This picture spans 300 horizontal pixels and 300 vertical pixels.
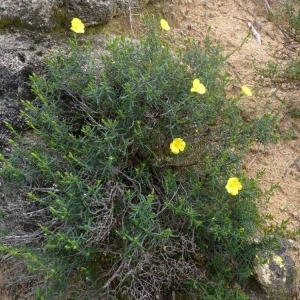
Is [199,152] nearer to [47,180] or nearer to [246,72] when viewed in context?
[47,180]

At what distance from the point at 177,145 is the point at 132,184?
1.10 ft

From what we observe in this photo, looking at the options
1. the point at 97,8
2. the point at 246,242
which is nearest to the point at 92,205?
the point at 246,242

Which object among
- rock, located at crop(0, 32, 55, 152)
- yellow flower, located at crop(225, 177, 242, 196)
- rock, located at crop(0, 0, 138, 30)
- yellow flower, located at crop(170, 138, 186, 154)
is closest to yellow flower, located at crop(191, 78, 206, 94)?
yellow flower, located at crop(170, 138, 186, 154)

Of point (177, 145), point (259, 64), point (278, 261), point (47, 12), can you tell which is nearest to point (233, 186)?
point (177, 145)

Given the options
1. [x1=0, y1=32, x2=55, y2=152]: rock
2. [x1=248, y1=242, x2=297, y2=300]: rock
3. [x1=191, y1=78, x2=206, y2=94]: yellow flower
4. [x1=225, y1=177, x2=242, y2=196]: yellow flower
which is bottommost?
[x1=248, y1=242, x2=297, y2=300]: rock

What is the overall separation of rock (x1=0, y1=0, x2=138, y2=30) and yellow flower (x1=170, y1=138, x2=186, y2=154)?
118 centimetres

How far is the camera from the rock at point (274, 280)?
2.58m

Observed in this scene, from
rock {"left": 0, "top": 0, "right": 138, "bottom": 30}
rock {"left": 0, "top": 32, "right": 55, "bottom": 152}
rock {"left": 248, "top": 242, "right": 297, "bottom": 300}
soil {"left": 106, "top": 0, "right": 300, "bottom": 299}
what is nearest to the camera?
rock {"left": 248, "top": 242, "right": 297, "bottom": 300}

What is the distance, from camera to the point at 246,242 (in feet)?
8.13

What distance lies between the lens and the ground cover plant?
2268 mm

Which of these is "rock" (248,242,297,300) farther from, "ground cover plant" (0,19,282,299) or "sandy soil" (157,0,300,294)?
"sandy soil" (157,0,300,294)

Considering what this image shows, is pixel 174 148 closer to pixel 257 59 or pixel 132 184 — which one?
pixel 132 184

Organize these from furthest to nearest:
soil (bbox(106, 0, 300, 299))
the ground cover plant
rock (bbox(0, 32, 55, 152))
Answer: soil (bbox(106, 0, 300, 299)) < rock (bbox(0, 32, 55, 152)) < the ground cover plant

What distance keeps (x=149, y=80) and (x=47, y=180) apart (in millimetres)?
736
